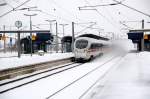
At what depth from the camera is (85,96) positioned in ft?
38.2

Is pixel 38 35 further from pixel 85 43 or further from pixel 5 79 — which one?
pixel 5 79

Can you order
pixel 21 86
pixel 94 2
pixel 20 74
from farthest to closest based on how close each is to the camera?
pixel 94 2, pixel 20 74, pixel 21 86

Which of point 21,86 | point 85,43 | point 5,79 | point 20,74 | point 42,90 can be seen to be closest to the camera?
point 42,90

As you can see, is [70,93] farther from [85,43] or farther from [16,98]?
[85,43]

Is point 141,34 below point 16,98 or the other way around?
the other way around

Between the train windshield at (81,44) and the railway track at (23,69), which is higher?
the train windshield at (81,44)

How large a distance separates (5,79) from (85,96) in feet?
26.3

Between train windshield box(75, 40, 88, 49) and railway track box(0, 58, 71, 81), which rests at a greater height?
train windshield box(75, 40, 88, 49)

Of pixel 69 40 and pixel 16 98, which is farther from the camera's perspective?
pixel 69 40

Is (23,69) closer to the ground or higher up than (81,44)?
closer to the ground

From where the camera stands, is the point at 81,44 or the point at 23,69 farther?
the point at 81,44

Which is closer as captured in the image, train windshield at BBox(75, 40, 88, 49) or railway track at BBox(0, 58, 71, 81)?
railway track at BBox(0, 58, 71, 81)

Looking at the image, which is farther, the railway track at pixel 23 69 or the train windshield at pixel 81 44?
the train windshield at pixel 81 44

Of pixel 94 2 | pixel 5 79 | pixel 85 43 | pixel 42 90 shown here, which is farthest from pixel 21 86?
pixel 85 43
